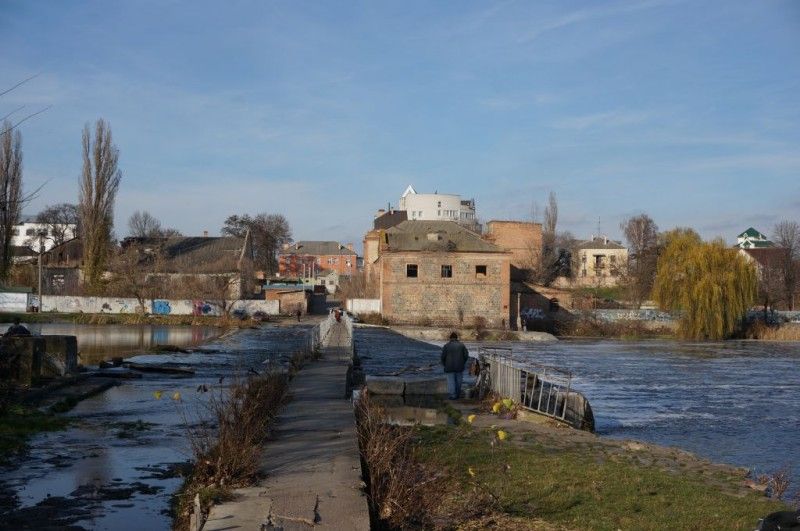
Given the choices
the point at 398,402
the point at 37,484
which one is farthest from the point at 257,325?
the point at 37,484

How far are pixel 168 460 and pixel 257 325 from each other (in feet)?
173

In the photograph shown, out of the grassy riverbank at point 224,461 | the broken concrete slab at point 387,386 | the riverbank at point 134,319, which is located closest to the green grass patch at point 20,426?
the grassy riverbank at point 224,461

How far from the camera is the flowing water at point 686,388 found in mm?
18547

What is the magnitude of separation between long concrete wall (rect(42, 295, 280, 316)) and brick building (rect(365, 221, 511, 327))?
14.0 meters

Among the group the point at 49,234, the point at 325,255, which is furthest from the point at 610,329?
the point at 325,255

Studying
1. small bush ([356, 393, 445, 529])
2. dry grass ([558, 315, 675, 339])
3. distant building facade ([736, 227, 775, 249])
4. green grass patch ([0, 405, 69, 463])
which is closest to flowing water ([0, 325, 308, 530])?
green grass patch ([0, 405, 69, 463])

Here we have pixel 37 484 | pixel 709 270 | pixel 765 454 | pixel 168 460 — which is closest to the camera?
pixel 37 484

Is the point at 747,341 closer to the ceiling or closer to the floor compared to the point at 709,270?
closer to the floor

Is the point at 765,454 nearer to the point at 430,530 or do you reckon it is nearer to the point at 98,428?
the point at 430,530

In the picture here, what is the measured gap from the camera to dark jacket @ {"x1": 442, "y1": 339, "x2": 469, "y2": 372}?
20.1 metres

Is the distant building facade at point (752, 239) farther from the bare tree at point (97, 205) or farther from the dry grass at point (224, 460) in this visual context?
the dry grass at point (224, 460)

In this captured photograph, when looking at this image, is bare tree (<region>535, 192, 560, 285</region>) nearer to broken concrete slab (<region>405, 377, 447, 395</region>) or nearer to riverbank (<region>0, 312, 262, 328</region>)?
riverbank (<region>0, 312, 262, 328</region>)

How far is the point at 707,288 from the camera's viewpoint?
61.6 m

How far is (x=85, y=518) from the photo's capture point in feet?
30.6
